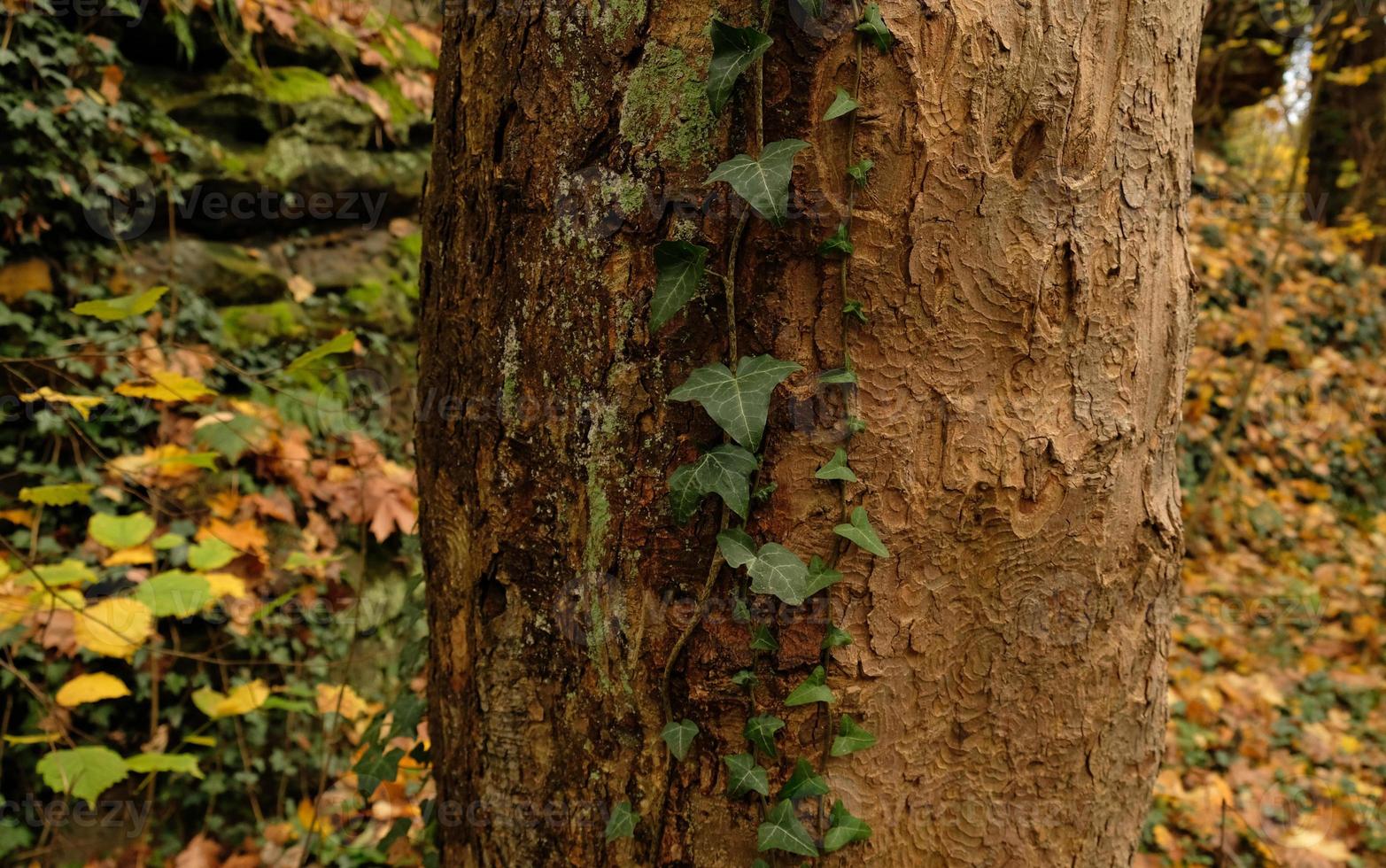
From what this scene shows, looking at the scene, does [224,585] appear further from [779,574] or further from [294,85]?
[294,85]

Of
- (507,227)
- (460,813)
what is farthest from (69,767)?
(507,227)

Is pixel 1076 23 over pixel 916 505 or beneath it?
over

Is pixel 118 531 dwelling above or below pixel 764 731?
below

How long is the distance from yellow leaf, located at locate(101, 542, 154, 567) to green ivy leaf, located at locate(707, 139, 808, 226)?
2701 mm

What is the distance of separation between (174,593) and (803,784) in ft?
7.24

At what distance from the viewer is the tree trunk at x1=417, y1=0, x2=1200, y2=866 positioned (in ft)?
3.65

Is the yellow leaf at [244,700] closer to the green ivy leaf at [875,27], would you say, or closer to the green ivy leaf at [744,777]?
the green ivy leaf at [744,777]

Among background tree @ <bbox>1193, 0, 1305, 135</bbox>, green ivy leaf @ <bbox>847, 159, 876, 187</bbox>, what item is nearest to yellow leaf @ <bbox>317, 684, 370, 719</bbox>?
green ivy leaf @ <bbox>847, 159, 876, 187</bbox>

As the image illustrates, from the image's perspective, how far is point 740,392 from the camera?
3.63 ft

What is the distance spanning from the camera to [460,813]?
1.42m

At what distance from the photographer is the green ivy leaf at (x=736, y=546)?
1.14 meters

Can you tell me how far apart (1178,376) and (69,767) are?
289 centimetres

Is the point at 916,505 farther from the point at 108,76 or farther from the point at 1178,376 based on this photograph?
the point at 108,76

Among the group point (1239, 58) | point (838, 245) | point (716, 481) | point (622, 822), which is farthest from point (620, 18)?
point (1239, 58)
